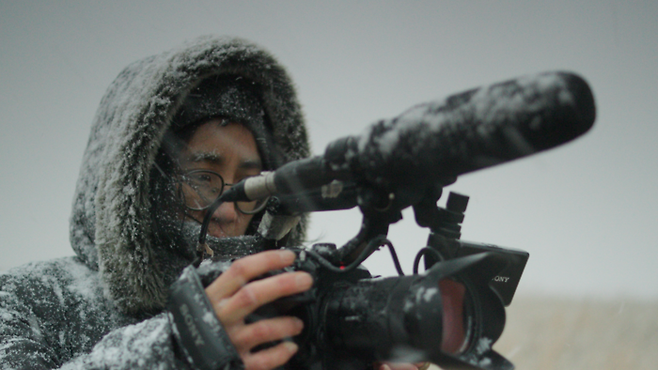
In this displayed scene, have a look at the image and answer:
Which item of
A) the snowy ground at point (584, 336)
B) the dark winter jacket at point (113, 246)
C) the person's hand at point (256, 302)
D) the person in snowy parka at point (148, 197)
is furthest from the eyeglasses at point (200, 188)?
the snowy ground at point (584, 336)

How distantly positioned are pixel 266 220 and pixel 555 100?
0.81 meters

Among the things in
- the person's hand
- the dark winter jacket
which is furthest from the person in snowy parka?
the person's hand

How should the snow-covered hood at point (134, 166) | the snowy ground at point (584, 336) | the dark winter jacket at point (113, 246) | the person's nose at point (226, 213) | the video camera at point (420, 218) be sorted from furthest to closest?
the snowy ground at point (584, 336) → the person's nose at point (226, 213) → the snow-covered hood at point (134, 166) → the dark winter jacket at point (113, 246) → the video camera at point (420, 218)

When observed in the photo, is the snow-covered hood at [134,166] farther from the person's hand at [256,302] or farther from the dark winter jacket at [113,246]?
the person's hand at [256,302]

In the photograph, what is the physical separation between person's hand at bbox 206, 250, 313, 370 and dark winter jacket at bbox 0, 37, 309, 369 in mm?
805

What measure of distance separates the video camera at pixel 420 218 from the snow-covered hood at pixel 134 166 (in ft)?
2.54

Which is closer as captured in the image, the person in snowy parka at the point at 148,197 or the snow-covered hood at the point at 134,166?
the person in snowy parka at the point at 148,197

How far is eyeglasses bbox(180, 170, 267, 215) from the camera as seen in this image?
5.83 feet

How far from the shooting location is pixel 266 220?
1131 mm

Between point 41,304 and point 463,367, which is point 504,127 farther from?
point 41,304

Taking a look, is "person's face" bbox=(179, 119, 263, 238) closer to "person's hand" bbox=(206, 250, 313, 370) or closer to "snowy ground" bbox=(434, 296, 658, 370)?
"person's hand" bbox=(206, 250, 313, 370)

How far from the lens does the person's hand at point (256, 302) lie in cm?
78

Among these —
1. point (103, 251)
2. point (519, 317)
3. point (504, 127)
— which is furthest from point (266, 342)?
point (519, 317)

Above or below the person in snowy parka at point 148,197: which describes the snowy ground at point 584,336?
below
